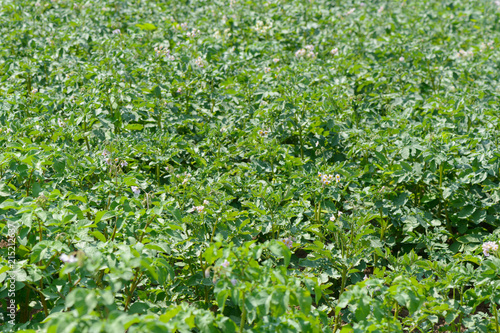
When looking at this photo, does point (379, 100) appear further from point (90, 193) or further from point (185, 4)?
point (185, 4)

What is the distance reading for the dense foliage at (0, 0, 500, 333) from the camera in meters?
2.07

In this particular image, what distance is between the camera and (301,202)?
3.05m

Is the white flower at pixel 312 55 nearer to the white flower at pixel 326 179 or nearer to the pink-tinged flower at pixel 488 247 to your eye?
the white flower at pixel 326 179

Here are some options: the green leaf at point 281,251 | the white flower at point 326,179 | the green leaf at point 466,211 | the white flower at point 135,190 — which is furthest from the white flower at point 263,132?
the green leaf at point 281,251

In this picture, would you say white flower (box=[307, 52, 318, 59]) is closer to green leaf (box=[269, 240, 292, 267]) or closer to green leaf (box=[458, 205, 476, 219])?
green leaf (box=[458, 205, 476, 219])

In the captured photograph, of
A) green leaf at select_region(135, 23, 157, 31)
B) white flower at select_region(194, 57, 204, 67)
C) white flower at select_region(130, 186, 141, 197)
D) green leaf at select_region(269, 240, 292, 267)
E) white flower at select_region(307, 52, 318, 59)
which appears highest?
green leaf at select_region(135, 23, 157, 31)

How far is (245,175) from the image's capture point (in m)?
3.56

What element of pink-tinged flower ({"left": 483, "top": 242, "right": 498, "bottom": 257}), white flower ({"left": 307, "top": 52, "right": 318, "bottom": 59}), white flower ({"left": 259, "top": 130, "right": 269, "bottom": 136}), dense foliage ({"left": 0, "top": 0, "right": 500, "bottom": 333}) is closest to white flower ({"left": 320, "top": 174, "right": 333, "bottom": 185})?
dense foliage ({"left": 0, "top": 0, "right": 500, "bottom": 333})

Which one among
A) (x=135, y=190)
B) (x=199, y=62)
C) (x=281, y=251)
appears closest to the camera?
(x=281, y=251)

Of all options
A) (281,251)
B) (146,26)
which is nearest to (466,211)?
(281,251)

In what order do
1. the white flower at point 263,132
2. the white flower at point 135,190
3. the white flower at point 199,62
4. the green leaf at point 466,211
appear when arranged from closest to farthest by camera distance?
1. the white flower at point 135,190
2. the green leaf at point 466,211
3. the white flower at point 263,132
4. the white flower at point 199,62

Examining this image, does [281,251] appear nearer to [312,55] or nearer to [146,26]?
[312,55]

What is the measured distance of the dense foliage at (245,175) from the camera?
6.79 feet

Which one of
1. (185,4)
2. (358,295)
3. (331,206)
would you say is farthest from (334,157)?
(185,4)
